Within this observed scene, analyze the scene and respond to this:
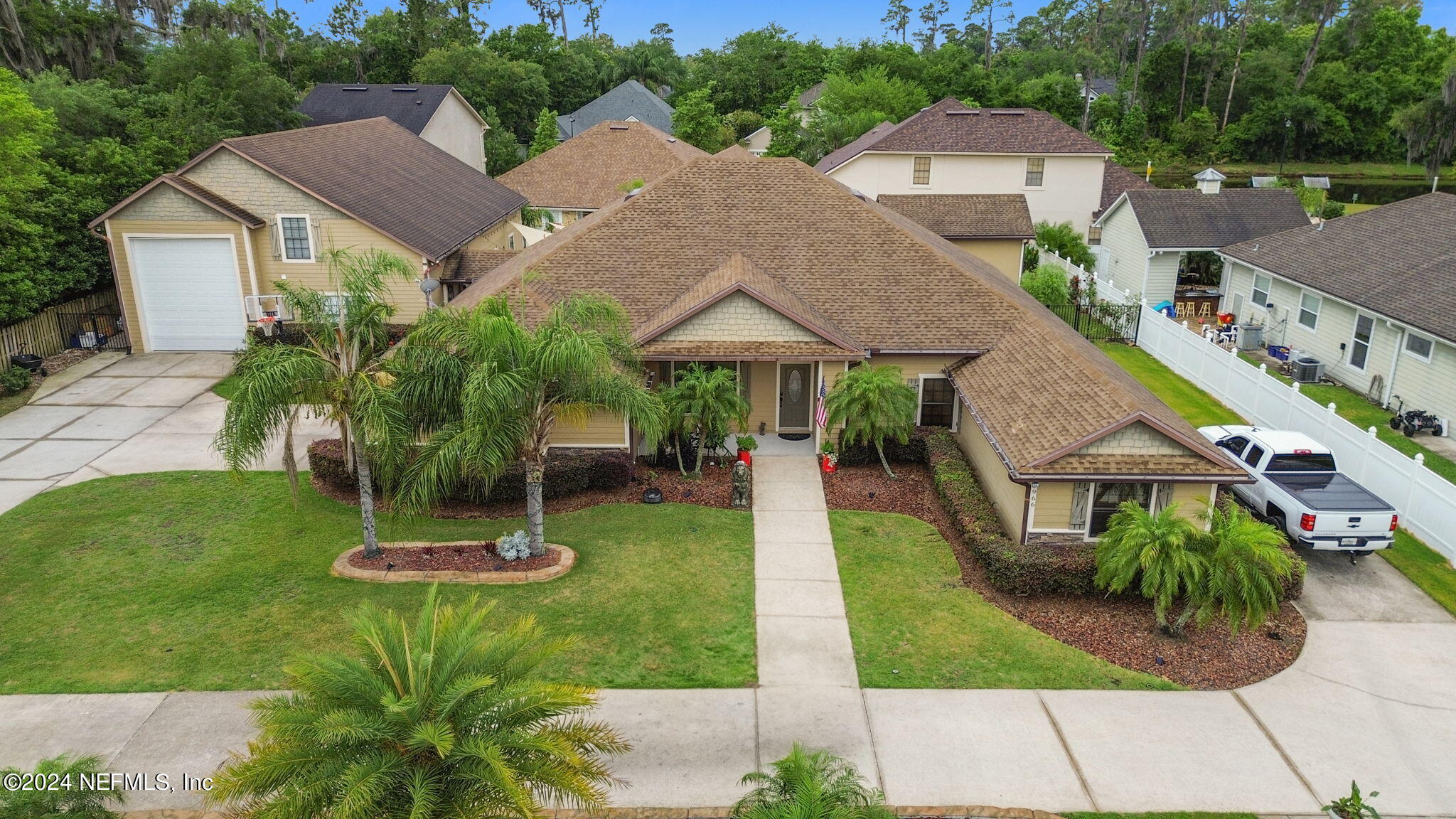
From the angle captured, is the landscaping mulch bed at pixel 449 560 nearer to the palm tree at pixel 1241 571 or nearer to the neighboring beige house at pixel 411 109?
the palm tree at pixel 1241 571

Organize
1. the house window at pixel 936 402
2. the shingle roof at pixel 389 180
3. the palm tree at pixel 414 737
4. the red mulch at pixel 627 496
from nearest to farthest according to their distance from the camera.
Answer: the palm tree at pixel 414 737 < the red mulch at pixel 627 496 < the house window at pixel 936 402 < the shingle roof at pixel 389 180

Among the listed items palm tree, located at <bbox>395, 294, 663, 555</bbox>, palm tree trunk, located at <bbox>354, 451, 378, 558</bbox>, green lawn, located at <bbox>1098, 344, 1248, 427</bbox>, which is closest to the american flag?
palm tree, located at <bbox>395, 294, 663, 555</bbox>

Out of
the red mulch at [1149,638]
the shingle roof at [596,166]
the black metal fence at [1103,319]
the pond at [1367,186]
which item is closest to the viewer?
the red mulch at [1149,638]

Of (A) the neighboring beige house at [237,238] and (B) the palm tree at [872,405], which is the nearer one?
(B) the palm tree at [872,405]

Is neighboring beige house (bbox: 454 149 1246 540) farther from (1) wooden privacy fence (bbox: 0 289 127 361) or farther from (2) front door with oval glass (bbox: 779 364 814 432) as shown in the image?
(1) wooden privacy fence (bbox: 0 289 127 361)

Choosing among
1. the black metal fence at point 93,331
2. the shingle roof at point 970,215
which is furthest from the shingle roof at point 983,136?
the black metal fence at point 93,331

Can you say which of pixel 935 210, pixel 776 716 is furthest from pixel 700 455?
pixel 935 210
